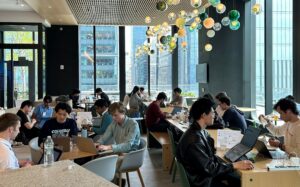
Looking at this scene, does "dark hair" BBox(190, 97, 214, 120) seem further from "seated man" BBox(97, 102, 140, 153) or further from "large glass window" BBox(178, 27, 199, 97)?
"large glass window" BBox(178, 27, 199, 97)

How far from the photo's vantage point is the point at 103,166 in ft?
10.3

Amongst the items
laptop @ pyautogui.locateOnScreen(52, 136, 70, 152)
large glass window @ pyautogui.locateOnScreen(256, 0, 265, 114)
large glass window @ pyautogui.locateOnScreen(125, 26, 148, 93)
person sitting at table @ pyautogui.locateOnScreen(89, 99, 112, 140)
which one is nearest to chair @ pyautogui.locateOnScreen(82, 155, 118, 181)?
laptop @ pyautogui.locateOnScreen(52, 136, 70, 152)

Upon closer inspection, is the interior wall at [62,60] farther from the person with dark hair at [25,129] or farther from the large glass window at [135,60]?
the person with dark hair at [25,129]

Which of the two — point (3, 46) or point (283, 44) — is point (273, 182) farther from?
point (3, 46)

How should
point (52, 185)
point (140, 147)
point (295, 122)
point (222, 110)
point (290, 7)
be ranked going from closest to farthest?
point (52, 185)
point (295, 122)
point (140, 147)
point (222, 110)
point (290, 7)

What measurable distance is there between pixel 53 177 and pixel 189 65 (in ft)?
35.3

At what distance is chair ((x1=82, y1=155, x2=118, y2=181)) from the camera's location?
3.03 metres

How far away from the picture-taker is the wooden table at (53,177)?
1.85m

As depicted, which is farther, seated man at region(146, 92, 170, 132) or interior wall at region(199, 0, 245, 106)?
interior wall at region(199, 0, 245, 106)

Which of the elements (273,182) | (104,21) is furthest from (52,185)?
(104,21)

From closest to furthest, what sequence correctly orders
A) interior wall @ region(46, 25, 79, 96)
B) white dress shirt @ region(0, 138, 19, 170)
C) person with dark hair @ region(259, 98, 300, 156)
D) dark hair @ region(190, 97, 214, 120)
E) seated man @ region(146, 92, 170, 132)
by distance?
1. white dress shirt @ region(0, 138, 19, 170)
2. dark hair @ region(190, 97, 214, 120)
3. person with dark hair @ region(259, 98, 300, 156)
4. seated man @ region(146, 92, 170, 132)
5. interior wall @ region(46, 25, 79, 96)

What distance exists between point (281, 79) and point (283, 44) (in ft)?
2.54

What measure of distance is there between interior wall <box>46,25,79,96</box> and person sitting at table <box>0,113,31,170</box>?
10.5m

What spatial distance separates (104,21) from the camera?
1143 centimetres
